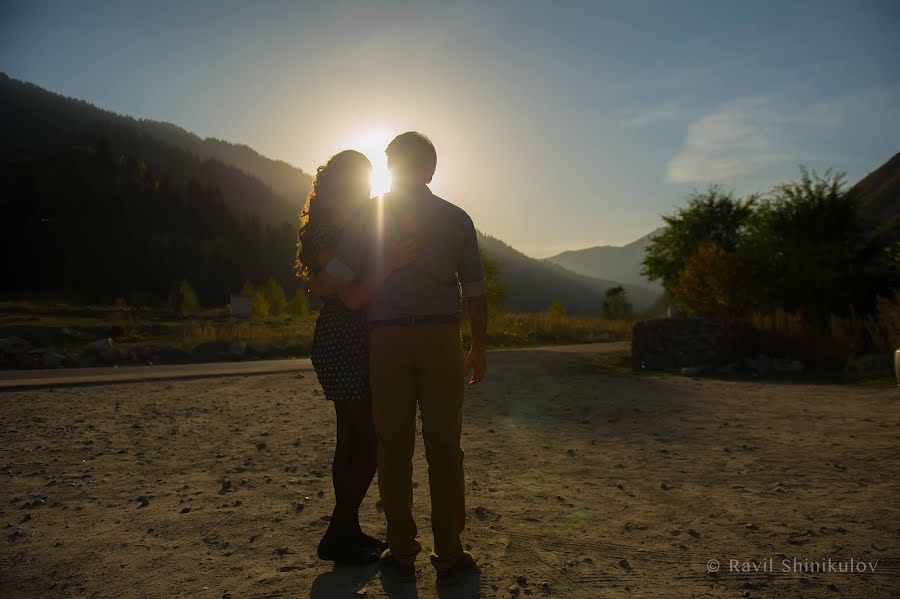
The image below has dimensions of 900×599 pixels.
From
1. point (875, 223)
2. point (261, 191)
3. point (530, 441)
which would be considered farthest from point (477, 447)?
point (261, 191)

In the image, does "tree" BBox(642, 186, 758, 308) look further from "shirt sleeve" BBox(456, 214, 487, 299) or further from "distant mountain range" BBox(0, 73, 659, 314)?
"distant mountain range" BBox(0, 73, 659, 314)

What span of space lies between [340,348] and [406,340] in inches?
21.2

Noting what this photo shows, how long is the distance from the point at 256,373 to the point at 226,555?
31.5ft

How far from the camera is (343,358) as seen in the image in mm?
3412

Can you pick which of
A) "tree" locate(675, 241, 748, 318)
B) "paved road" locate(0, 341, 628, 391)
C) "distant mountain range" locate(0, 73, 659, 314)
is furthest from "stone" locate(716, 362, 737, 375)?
"distant mountain range" locate(0, 73, 659, 314)

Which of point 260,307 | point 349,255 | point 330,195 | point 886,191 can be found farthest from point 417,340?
point 886,191

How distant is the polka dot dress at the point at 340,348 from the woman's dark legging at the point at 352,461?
0.08 metres

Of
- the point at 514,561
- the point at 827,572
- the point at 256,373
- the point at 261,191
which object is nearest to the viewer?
the point at 827,572

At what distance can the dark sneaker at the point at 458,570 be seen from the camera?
10.2 feet

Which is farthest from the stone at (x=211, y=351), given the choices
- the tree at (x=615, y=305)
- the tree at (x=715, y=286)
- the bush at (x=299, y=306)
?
the tree at (x=615, y=305)

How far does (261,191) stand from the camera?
155m

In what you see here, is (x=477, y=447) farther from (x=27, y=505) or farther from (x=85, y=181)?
(x=85, y=181)

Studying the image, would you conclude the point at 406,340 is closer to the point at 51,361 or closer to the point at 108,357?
the point at 51,361

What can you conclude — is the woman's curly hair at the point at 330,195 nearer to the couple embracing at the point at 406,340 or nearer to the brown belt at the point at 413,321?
the couple embracing at the point at 406,340
